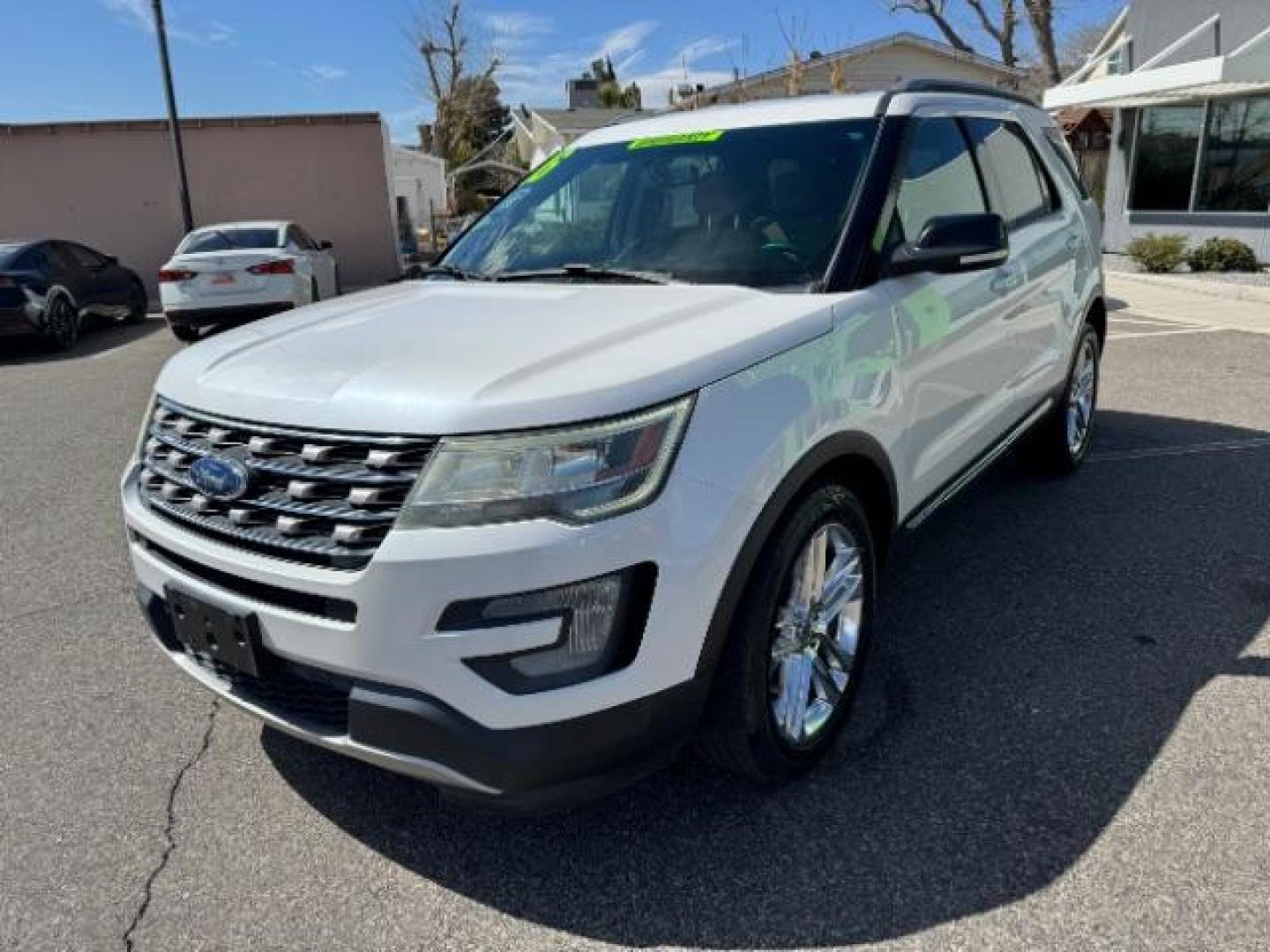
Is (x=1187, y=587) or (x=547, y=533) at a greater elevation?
(x=547, y=533)

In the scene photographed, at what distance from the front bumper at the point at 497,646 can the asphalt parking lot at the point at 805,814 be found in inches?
17.1

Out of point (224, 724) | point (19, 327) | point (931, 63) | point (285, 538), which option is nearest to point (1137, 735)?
point (285, 538)

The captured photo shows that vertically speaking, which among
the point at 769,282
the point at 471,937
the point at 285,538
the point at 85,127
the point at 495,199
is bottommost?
the point at 471,937

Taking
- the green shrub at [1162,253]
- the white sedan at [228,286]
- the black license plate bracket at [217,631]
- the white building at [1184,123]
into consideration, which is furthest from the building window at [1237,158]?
the black license plate bracket at [217,631]

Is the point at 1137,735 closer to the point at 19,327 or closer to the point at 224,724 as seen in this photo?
the point at 224,724

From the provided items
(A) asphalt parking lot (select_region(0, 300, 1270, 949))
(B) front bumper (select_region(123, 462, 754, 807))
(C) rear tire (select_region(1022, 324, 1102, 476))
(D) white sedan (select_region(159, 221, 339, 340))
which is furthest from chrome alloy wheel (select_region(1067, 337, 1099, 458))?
(D) white sedan (select_region(159, 221, 339, 340))

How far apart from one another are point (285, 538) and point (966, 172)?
9.47 feet

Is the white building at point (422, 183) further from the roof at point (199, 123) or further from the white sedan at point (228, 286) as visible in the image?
the white sedan at point (228, 286)

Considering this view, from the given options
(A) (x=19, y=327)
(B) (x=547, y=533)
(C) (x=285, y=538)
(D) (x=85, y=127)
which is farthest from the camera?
(D) (x=85, y=127)

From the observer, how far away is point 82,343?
523 inches

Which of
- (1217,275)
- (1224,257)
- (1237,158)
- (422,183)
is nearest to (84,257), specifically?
(1217,275)

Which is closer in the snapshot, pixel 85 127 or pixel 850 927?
pixel 850 927

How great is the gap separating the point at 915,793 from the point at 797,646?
0.51 m

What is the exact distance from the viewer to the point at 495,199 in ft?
13.6
